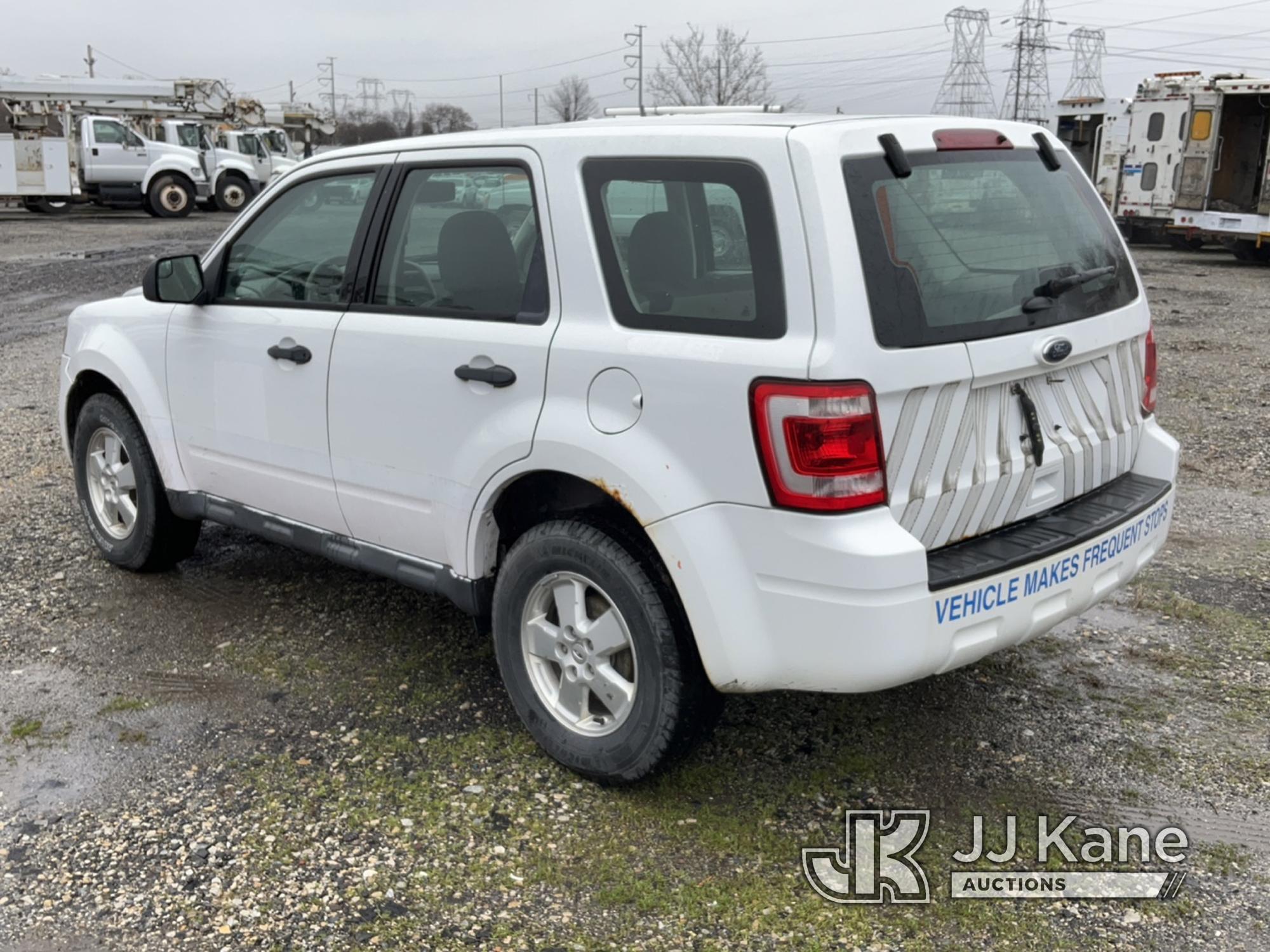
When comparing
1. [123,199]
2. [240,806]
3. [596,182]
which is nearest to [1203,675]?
[596,182]

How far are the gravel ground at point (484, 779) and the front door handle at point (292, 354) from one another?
1132 mm

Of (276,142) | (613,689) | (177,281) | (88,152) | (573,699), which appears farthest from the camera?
(276,142)

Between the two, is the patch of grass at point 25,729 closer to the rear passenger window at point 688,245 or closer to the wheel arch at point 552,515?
the wheel arch at point 552,515

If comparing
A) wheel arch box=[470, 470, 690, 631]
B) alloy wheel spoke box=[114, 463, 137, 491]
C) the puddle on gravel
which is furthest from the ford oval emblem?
alloy wheel spoke box=[114, 463, 137, 491]

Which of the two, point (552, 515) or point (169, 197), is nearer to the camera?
point (552, 515)

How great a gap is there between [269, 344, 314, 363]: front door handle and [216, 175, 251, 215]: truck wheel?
29.2 metres

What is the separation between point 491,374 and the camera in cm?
340

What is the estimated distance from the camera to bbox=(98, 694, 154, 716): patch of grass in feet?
13.1

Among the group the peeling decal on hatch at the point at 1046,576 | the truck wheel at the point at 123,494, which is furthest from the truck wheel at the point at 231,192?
the peeling decal on hatch at the point at 1046,576

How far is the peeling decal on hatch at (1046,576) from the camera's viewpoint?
9.64 ft

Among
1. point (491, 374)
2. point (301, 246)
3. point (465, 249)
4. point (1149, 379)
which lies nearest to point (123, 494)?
point (301, 246)

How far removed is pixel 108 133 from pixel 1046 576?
1216 inches

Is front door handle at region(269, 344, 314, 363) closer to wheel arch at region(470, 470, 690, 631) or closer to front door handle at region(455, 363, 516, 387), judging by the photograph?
front door handle at region(455, 363, 516, 387)

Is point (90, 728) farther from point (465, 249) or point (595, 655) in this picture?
point (465, 249)
